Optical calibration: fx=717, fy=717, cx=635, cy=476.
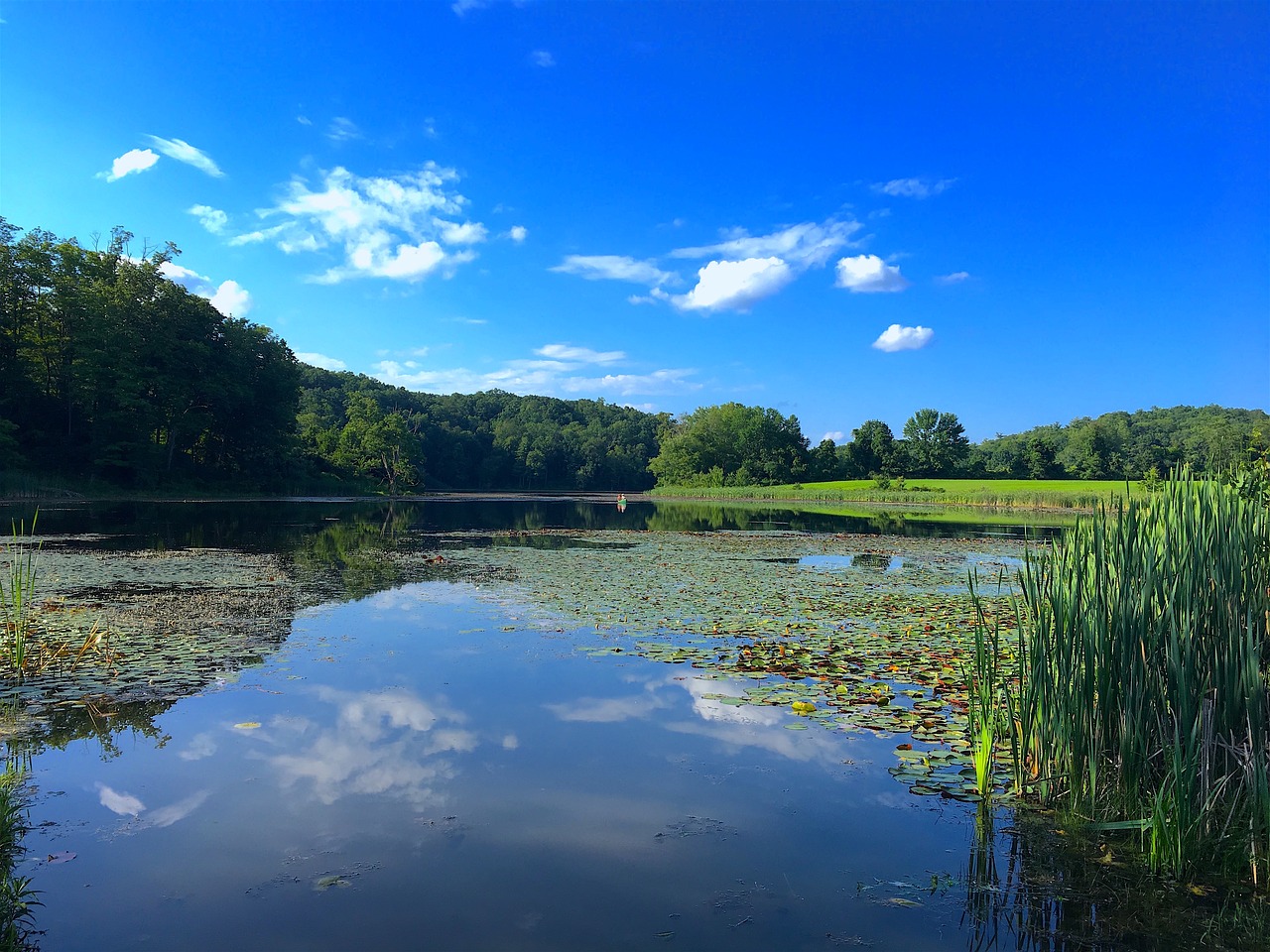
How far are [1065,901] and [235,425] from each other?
2309 inches

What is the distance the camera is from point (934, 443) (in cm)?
8800

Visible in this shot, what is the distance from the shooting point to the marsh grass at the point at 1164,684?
3705 millimetres

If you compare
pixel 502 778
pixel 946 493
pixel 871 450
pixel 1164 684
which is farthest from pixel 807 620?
pixel 871 450

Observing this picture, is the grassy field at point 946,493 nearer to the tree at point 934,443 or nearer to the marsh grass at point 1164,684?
the tree at point 934,443

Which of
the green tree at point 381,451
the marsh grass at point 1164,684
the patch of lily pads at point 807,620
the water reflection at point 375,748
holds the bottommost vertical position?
the water reflection at point 375,748

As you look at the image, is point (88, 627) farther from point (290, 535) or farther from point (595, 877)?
point (290, 535)

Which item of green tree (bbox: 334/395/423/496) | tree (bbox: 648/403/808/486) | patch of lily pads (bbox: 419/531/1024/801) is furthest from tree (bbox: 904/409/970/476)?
patch of lily pads (bbox: 419/531/1024/801)

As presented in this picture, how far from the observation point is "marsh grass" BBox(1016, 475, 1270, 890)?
12.2ft

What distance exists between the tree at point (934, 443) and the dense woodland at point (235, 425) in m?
0.22

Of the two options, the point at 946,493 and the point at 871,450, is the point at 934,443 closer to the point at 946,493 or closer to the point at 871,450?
the point at 871,450

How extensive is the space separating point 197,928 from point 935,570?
1592 cm

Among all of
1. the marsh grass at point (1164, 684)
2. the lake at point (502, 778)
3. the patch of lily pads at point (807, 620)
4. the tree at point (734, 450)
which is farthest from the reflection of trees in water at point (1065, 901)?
the tree at point (734, 450)

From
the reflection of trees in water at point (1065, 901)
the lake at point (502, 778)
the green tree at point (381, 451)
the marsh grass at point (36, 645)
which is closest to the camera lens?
the reflection of trees in water at point (1065, 901)

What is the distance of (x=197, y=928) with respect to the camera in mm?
3271
